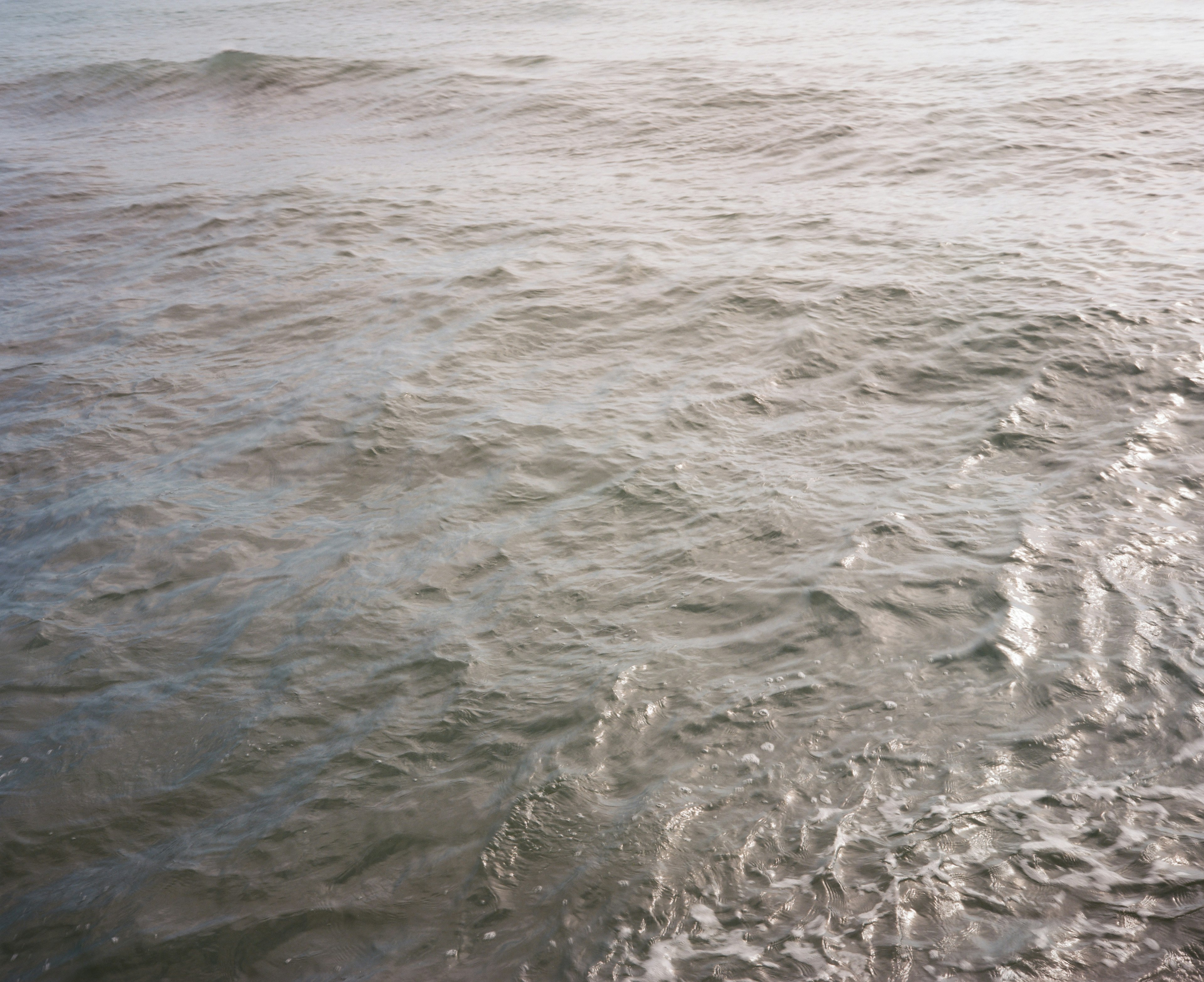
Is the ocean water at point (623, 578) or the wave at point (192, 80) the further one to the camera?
the wave at point (192, 80)

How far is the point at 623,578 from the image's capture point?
13.3ft

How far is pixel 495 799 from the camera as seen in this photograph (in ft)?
9.86

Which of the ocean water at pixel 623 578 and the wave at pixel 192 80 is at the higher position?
the wave at pixel 192 80

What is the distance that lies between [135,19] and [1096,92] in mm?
25460

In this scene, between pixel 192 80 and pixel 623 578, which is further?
pixel 192 80

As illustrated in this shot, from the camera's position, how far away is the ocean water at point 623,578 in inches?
105

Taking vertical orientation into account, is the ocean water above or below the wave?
below

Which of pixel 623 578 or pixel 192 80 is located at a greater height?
pixel 192 80

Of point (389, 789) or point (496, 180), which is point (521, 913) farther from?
point (496, 180)

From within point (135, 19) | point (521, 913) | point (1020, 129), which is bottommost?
point (521, 913)

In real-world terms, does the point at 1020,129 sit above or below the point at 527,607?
above

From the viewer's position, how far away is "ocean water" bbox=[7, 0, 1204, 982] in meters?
2.66

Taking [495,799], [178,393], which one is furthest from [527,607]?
[178,393]

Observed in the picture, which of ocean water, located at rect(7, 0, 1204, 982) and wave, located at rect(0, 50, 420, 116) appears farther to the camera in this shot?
wave, located at rect(0, 50, 420, 116)
